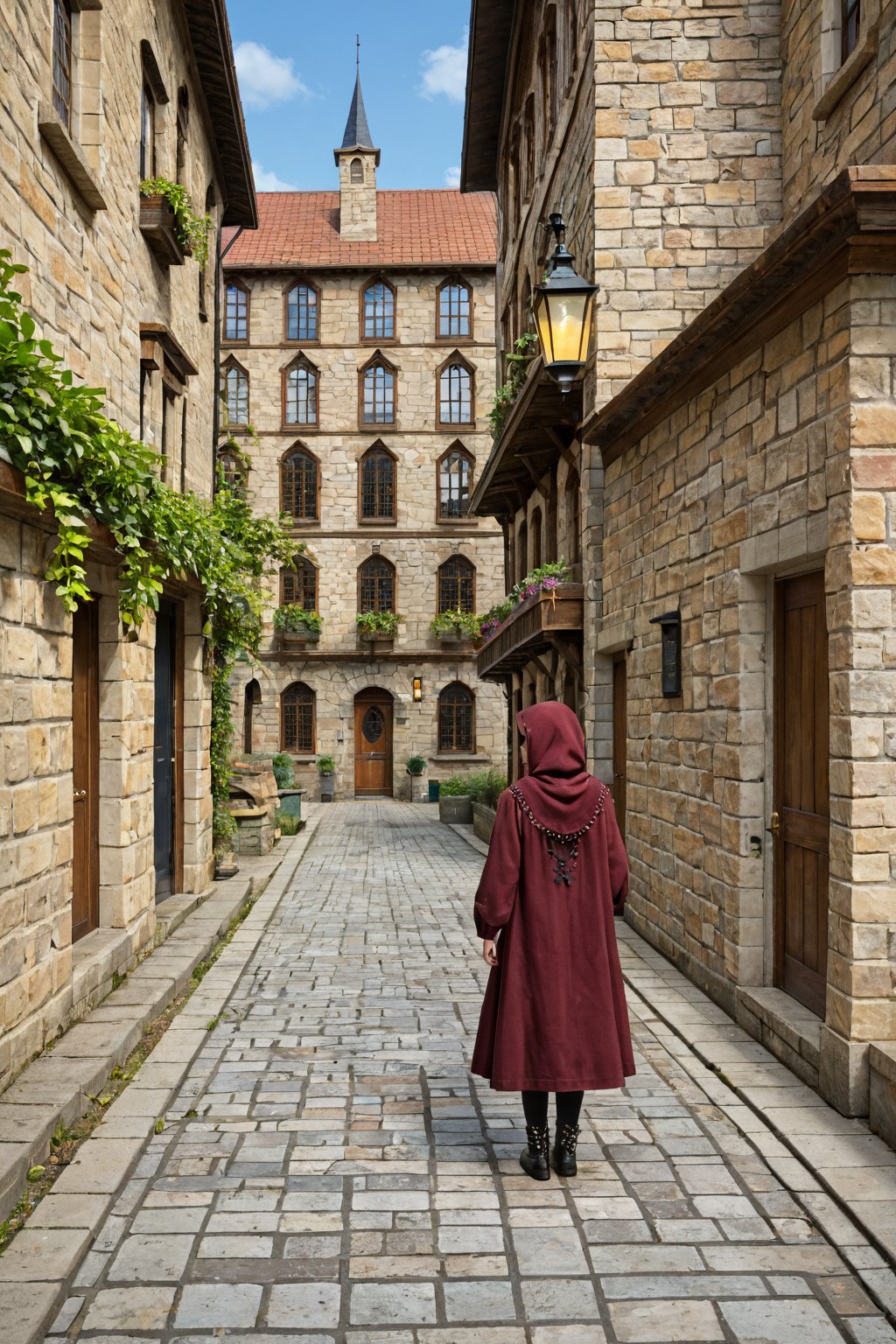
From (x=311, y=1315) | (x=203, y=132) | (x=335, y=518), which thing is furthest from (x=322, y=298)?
(x=311, y=1315)

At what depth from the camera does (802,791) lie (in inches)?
237

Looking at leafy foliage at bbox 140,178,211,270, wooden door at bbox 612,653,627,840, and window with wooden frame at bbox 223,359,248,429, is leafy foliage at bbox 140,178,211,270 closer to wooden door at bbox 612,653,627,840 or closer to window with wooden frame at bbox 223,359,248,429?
wooden door at bbox 612,653,627,840

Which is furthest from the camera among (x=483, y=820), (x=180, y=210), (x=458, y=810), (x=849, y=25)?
(x=458, y=810)

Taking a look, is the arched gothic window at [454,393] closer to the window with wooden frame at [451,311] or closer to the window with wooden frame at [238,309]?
the window with wooden frame at [451,311]

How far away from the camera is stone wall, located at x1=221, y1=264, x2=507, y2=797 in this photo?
1240 inches

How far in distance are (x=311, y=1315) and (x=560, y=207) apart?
11712 mm

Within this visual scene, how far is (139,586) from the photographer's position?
7.05 m

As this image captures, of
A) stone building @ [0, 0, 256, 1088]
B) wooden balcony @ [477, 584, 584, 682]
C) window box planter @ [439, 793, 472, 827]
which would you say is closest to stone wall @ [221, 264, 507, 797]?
window box planter @ [439, 793, 472, 827]

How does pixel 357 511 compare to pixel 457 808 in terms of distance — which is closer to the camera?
pixel 457 808

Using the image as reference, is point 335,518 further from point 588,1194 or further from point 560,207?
point 588,1194

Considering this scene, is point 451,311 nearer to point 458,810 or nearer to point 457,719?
point 457,719

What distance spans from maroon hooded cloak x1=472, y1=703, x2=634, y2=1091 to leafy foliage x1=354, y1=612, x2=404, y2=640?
26.6m

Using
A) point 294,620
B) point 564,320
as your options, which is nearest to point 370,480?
point 294,620

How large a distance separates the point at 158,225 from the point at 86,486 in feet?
13.1
